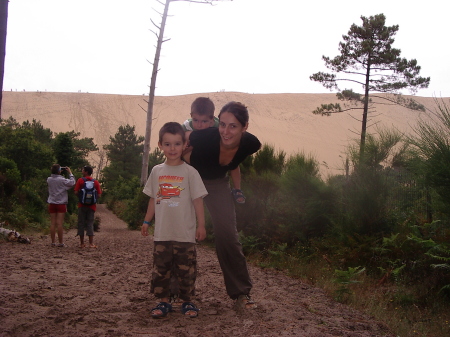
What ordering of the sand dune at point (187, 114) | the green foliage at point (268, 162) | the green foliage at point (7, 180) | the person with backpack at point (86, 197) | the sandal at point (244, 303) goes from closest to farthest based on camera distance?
the sandal at point (244, 303) → the person with backpack at point (86, 197) → the green foliage at point (268, 162) → the green foliage at point (7, 180) → the sand dune at point (187, 114)

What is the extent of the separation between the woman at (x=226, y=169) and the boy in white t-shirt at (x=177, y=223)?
17 cm

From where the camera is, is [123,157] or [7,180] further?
[123,157]

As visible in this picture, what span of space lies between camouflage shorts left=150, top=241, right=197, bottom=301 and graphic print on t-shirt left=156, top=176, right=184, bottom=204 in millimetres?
396

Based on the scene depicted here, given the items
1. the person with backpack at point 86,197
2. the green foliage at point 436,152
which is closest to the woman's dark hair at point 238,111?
the green foliage at point 436,152

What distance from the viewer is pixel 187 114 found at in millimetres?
73812

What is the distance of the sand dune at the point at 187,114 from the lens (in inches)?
2635

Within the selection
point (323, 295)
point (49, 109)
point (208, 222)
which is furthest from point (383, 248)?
point (49, 109)

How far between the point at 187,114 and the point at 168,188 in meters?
70.5

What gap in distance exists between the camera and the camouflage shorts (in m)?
3.98

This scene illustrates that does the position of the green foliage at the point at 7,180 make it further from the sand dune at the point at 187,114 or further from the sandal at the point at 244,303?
the sand dune at the point at 187,114

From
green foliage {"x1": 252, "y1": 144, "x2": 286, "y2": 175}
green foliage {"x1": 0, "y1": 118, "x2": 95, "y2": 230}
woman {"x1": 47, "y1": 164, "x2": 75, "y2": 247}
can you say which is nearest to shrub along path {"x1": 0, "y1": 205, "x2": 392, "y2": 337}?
woman {"x1": 47, "y1": 164, "x2": 75, "y2": 247}

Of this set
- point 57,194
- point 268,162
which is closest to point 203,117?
point 57,194

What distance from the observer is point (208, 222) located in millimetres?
11750

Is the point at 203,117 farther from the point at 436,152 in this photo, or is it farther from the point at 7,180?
the point at 7,180
